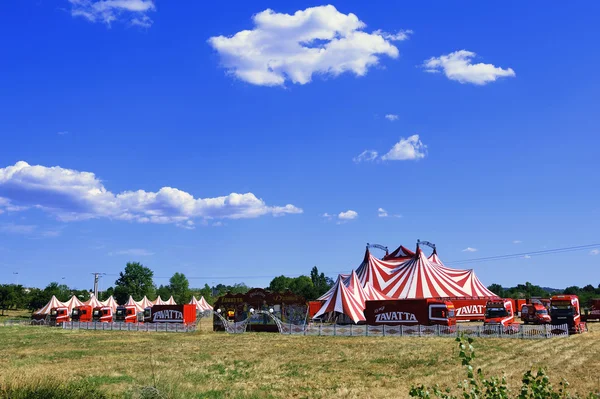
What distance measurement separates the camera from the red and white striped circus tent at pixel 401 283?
49.3m

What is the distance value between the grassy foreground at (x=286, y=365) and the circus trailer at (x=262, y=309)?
1064 cm

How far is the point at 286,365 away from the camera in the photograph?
22578 mm

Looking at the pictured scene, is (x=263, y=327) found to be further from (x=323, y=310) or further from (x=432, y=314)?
(x=432, y=314)

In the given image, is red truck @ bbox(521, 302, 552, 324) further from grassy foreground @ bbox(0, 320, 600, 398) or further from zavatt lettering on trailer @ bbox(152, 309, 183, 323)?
zavatt lettering on trailer @ bbox(152, 309, 183, 323)

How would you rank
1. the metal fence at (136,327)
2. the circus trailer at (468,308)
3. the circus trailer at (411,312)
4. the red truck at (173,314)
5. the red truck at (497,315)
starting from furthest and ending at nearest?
the red truck at (173,314) → the circus trailer at (468,308) → the metal fence at (136,327) → the circus trailer at (411,312) → the red truck at (497,315)

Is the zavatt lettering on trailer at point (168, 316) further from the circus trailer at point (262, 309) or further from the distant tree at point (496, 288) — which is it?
the distant tree at point (496, 288)

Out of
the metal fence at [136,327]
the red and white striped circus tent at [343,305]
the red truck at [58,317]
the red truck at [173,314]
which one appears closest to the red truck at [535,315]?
the red and white striped circus tent at [343,305]

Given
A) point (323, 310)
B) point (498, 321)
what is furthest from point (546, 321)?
point (323, 310)

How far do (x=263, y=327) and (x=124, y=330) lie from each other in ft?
46.7

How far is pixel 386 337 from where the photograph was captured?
36938 millimetres

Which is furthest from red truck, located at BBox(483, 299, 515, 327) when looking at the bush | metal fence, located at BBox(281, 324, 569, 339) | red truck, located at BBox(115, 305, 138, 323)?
red truck, located at BBox(115, 305, 138, 323)

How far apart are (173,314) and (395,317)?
23.7 metres

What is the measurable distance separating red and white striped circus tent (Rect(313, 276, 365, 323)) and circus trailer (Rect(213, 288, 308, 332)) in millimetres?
3157

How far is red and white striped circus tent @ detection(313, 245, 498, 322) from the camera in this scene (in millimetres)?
49281
